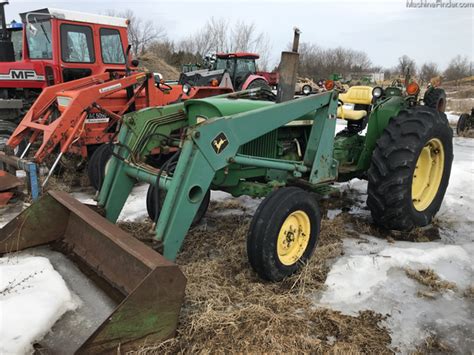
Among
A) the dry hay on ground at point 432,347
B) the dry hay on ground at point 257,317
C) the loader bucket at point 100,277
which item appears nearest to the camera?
the loader bucket at point 100,277

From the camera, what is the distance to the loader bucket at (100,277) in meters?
2.26

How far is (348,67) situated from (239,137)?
58.2 metres

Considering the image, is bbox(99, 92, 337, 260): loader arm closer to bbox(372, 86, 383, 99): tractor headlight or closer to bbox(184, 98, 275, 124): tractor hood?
bbox(184, 98, 275, 124): tractor hood

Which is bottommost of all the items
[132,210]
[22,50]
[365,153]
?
[132,210]

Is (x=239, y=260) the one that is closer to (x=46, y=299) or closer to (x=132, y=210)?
(x=46, y=299)

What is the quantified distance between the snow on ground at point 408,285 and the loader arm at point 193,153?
3.12ft

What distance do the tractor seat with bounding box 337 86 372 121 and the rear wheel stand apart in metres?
2.28

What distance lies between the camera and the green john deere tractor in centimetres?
304

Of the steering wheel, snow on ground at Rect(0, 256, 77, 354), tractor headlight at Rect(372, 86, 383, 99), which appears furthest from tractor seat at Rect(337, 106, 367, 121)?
snow on ground at Rect(0, 256, 77, 354)

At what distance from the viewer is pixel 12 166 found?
233 inches

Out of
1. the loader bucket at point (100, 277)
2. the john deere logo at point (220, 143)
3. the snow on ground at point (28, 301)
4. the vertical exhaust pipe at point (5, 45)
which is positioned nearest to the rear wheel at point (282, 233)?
the john deere logo at point (220, 143)

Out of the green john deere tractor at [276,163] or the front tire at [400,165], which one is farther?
the front tire at [400,165]

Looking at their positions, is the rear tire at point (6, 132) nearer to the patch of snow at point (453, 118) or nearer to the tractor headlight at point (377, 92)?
the tractor headlight at point (377, 92)

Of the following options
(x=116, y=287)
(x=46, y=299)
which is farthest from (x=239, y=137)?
(x=46, y=299)
